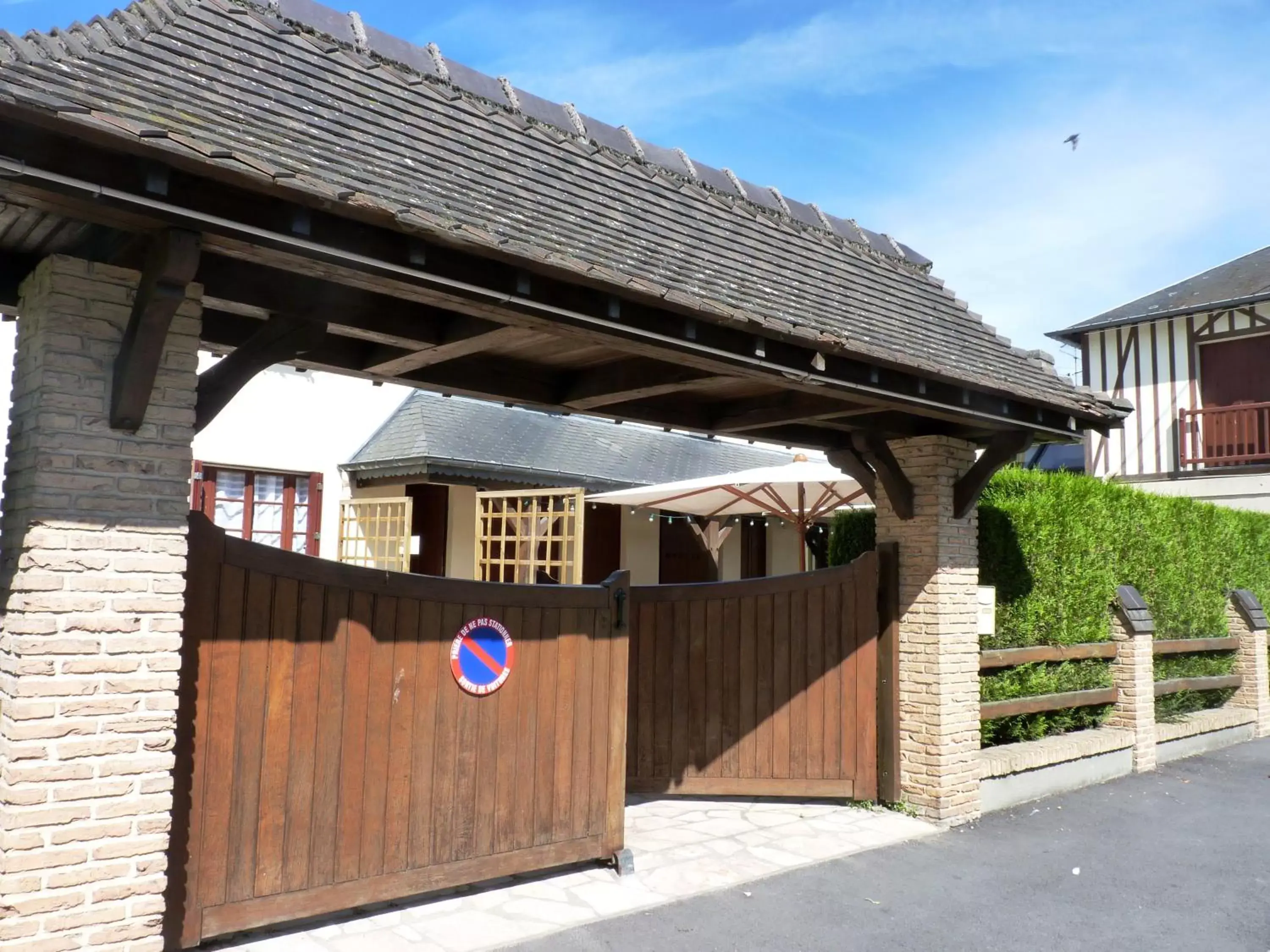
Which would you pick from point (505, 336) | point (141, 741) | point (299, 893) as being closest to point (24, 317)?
point (141, 741)

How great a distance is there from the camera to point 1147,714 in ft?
32.9

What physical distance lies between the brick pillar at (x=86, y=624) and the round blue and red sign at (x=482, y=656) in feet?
5.68

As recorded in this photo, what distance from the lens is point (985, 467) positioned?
7.65 meters

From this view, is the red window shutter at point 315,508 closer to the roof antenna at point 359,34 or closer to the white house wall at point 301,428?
the white house wall at point 301,428

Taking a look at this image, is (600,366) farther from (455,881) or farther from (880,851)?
(880,851)

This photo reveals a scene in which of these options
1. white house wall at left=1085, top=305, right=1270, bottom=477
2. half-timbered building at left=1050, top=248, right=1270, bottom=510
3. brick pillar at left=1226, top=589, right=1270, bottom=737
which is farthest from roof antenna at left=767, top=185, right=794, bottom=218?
white house wall at left=1085, top=305, right=1270, bottom=477

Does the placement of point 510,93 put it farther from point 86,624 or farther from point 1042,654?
point 1042,654

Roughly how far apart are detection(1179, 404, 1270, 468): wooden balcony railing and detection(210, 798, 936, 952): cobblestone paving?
1371cm

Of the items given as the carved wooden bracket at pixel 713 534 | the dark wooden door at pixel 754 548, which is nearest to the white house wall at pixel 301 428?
the carved wooden bracket at pixel 713 534

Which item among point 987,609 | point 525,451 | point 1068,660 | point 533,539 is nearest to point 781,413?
point 987,609

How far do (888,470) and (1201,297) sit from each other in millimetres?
14806

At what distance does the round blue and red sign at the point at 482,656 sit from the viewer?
5.51 m

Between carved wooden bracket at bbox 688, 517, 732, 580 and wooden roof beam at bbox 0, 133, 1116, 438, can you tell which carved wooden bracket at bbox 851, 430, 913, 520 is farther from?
carved wooden bracket at bbox 688, 517, 732, 580

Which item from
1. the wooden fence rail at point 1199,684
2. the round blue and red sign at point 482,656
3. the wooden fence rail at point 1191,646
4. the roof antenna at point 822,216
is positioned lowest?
the wooden fence rail at point 1199,684
